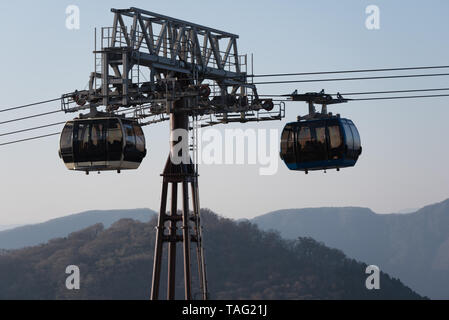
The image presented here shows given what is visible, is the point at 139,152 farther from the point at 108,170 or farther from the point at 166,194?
the point at 166,194

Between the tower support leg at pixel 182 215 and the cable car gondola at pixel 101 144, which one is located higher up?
the cable car gondola at pixel 101 144

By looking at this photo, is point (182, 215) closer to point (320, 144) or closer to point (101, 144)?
point (101, 144)

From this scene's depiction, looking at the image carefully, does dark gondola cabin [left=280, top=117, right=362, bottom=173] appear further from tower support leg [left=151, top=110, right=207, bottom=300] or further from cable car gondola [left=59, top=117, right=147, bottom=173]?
cable car gondola [left=59, top=117, right=147, bottom=173]

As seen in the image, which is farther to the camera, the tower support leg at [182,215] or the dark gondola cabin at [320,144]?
the tower support leg at [182,215]

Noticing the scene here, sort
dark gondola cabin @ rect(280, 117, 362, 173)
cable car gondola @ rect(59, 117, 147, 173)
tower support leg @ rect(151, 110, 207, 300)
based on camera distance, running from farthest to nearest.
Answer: tower support leg @ rect(151, 110, 207, 300), dark gondola cabin @ rect(280, 117, 362, 173), cable car gondola @ rect(59, 117, 147, 173)

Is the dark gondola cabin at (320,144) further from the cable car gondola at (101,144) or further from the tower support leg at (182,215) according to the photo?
the cable car gondola at (101,144)

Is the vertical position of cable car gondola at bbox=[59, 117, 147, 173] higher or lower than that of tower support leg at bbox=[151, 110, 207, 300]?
higher
